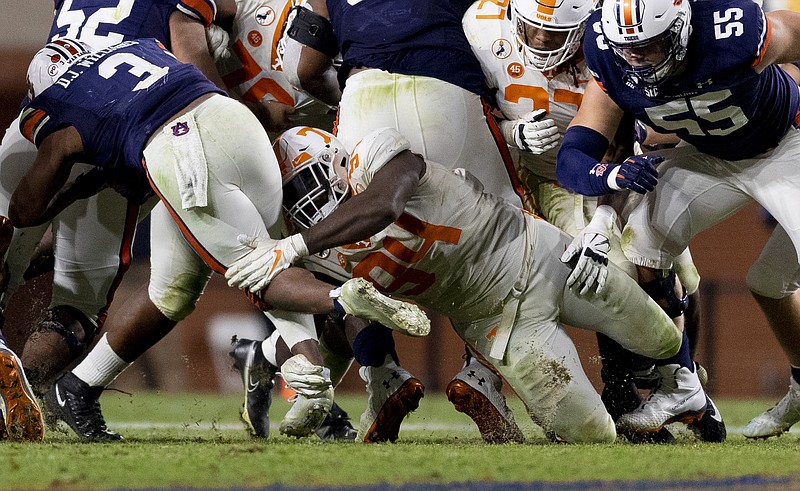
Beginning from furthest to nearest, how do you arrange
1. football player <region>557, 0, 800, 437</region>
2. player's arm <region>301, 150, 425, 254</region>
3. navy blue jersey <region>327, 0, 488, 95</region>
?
navy blue jersey <region>327, 0, 488, 95</region> < football player <region>557, 0, 800, 437</region> < player's arm <region>301, 150, 425, 254</region>

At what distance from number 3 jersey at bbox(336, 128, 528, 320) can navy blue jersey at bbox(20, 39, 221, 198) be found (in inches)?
28.3

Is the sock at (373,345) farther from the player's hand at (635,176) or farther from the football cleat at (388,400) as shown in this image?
the player's hand at (635,176)

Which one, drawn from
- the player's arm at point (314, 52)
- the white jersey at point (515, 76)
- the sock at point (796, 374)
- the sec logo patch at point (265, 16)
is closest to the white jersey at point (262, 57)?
the sec logo patch at point (265, 16)

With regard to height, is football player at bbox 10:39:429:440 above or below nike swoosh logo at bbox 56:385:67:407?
above

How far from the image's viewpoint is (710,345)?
29.5 ft

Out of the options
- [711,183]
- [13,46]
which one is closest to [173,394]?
[13,46]

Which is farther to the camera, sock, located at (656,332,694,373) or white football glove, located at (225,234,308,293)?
sock, located at (656,332,694,373)

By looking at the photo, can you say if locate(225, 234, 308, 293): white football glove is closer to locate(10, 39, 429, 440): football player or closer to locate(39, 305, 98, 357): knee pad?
locate(10, 39, 429, 440): football player

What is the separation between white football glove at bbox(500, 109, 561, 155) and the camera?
430 cm

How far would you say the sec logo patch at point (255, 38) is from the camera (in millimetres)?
5277

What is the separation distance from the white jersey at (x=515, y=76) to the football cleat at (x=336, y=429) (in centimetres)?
130

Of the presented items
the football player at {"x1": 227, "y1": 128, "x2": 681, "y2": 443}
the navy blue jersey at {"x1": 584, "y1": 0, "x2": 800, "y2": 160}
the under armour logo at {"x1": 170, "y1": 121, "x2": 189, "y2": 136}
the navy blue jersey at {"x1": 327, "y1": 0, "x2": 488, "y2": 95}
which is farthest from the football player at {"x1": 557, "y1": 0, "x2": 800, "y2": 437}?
the under armour logo at {"x1": 170, "y1": 121, "x2": 189, "y2": 136}

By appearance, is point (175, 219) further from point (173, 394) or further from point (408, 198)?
point (173, 394)

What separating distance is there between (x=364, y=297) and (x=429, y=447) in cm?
62
